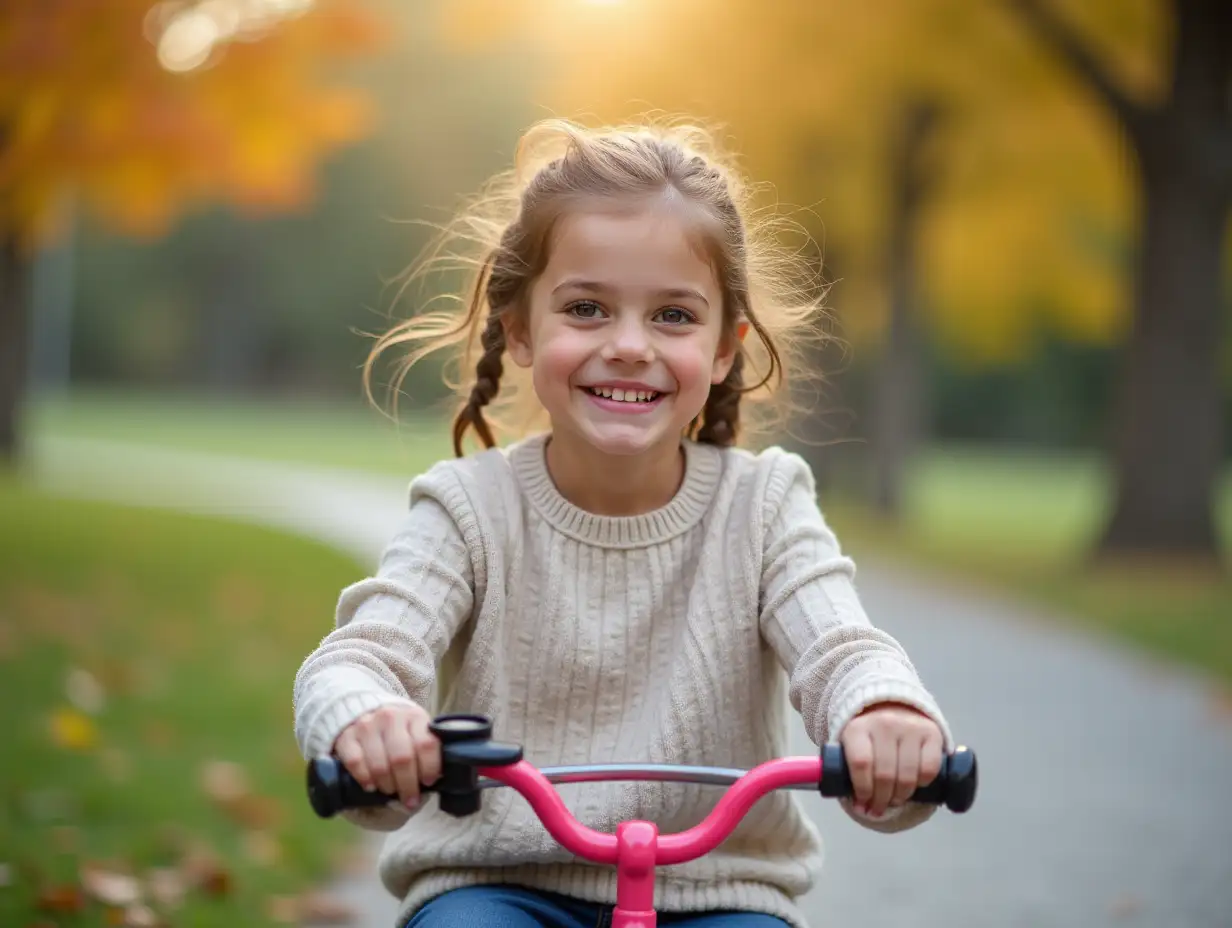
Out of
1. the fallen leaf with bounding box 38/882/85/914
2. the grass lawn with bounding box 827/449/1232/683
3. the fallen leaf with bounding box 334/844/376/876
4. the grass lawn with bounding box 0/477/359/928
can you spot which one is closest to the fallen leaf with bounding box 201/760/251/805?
the grass lawn with bounding box 0/477/359/928

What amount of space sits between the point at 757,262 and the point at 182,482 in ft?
54.9

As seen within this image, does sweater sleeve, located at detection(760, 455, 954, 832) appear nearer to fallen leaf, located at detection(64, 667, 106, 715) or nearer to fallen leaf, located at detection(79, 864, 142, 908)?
fallen leaf, located at detection(79, 864, 142, 908)

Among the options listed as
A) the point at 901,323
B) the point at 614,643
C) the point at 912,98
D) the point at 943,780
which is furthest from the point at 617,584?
the point at 901,323

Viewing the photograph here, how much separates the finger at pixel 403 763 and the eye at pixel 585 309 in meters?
0.77

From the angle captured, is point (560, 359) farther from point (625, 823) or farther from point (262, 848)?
point (262, 848)

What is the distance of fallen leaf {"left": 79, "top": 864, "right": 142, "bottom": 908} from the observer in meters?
3.53

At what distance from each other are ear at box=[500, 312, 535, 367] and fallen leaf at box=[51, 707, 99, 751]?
10.1ft

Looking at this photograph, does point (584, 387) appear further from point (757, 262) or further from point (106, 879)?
point (106, 879)

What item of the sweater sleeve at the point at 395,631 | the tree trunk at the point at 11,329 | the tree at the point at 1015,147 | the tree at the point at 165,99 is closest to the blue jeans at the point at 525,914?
the sweater sleeve at the point at 395,631

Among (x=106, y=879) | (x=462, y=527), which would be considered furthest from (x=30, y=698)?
(x=462, y=527)

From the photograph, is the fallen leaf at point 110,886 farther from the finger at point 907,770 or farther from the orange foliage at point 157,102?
the orange foliage at point 157,102

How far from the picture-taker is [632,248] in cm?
227

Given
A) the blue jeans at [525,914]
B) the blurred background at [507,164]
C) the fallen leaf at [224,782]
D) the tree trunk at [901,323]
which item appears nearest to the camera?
the blue jeans at [525,914]

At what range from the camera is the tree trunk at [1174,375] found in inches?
429
